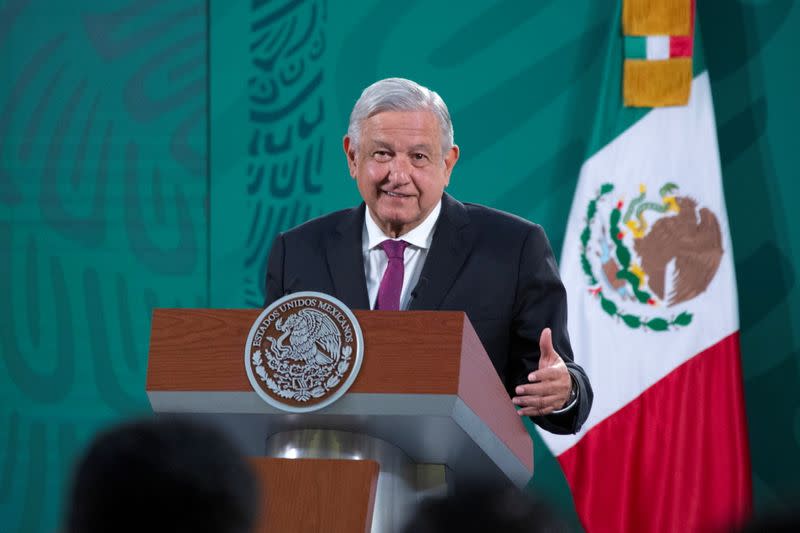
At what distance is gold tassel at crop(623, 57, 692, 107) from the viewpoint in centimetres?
435

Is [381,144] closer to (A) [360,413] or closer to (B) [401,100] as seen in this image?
(B) [401,100]

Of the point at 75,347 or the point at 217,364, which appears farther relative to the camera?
the point at 75,347

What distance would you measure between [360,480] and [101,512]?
843 mm

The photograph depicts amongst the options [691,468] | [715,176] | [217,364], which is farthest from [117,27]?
[217,364]

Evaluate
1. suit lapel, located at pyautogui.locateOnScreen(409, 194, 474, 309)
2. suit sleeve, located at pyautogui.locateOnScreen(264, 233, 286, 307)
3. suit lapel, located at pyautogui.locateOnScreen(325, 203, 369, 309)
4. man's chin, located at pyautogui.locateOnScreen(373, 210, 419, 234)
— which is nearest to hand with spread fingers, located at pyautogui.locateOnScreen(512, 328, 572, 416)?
suit lapel, located at pyautogui.locateOnScreen(409, 194, 474, 309)

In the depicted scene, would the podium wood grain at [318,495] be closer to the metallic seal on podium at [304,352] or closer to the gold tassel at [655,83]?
the metallic seal on podium at [304,352]

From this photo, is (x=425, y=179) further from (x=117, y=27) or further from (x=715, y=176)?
(x=117, y=27)

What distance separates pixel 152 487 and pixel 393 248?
163 cm

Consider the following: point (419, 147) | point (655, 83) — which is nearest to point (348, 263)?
point (419, 147)

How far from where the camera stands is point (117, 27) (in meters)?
4.87

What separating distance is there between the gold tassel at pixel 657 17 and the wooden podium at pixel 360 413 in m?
2.86

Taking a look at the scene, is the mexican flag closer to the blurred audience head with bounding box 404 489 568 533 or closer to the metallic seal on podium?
the metallic seal on podium

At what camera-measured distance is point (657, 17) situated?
4359 mm

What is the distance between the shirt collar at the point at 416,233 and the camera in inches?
96.3
